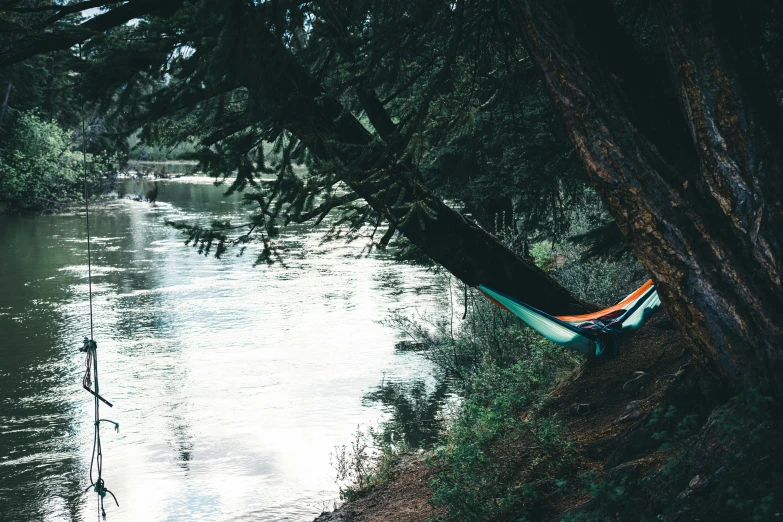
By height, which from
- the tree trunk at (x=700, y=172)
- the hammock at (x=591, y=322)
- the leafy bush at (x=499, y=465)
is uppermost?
the tree trunk at (x=700, y=172)

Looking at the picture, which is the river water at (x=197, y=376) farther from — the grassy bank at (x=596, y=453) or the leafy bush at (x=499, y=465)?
the leafy bush at (x=499, y=465)

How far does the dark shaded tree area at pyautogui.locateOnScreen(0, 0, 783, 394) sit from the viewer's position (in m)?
3.22

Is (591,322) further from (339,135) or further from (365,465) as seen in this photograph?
(365,465)

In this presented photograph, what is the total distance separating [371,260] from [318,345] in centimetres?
774

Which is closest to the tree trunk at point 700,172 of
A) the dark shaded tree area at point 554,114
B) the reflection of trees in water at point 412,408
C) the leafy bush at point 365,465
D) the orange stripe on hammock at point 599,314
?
the dark shaded tree area at point 554,114

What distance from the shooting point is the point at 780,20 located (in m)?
4.29

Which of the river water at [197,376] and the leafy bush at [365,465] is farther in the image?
the river water at [197,376]

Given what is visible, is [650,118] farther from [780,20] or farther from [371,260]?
[371,260]

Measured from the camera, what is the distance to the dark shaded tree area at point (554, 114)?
10.6 ft

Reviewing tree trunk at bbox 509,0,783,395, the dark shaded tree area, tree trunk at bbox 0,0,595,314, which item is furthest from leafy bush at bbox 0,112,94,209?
A: tree trunk at bbox 509,0,783,395

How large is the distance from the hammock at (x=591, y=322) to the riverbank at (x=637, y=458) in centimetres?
25

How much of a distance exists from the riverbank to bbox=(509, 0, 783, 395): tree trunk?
0.29m

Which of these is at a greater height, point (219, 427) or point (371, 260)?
point (371, 260)

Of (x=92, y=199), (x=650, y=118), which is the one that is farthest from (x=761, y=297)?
(x=92, y=199)
